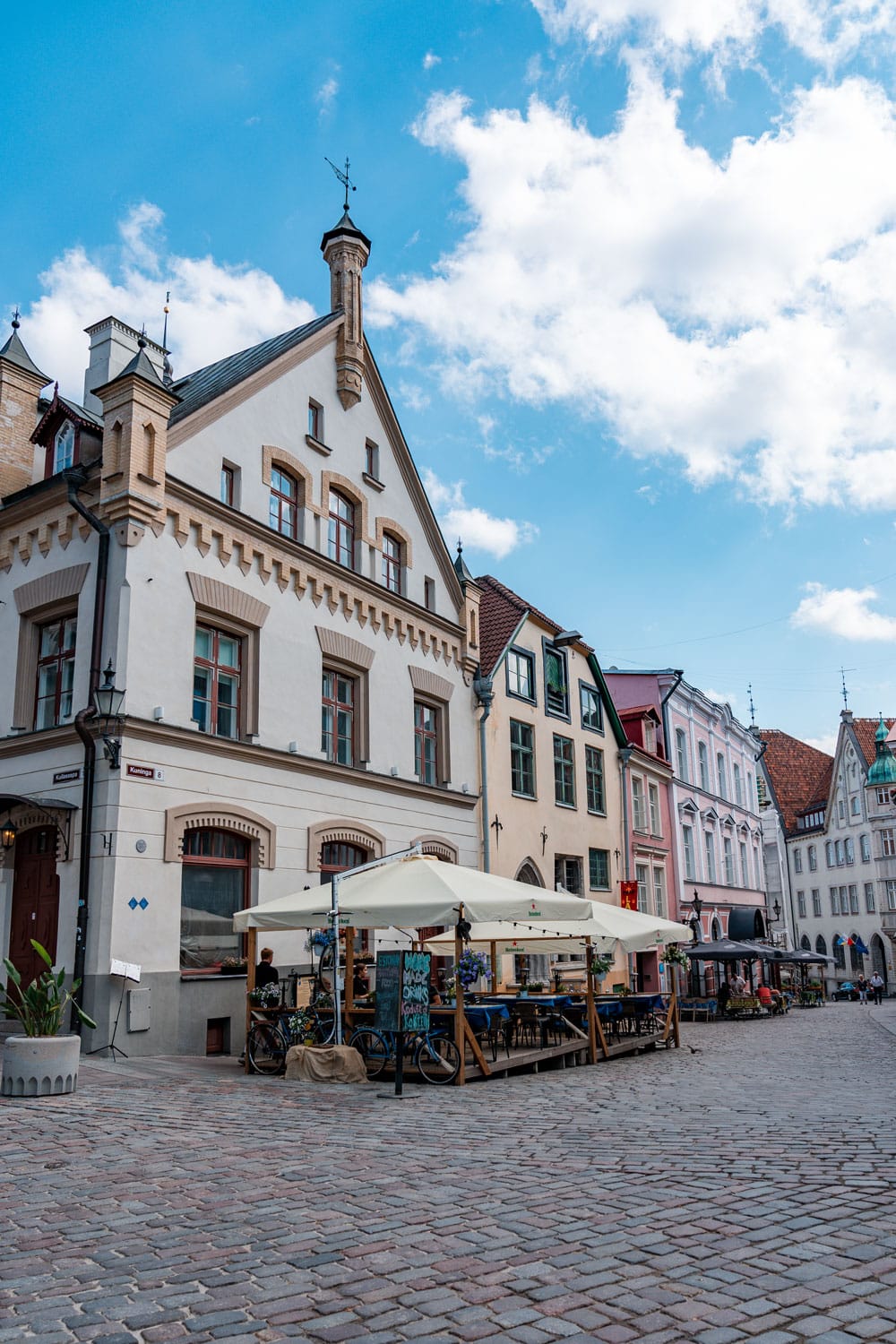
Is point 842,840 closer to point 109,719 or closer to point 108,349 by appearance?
point 108,349

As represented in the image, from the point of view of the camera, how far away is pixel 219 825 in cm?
1762

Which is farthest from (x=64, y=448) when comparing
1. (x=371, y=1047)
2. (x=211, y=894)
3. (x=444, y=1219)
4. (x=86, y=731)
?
(x=444, y=1219)

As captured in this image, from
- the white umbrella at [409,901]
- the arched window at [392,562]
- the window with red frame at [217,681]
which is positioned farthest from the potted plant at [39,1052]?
the arched window at [392,562]

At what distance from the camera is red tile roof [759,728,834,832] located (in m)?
77.1

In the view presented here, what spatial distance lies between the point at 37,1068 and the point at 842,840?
63.8 meters

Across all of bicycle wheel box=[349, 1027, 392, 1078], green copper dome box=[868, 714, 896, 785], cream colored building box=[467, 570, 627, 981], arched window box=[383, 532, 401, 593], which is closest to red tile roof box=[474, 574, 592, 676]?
cream colored building box=[467, 570, 627, 981]

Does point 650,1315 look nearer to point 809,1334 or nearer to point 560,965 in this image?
point 809,1334

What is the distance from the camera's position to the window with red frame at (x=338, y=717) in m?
21.2

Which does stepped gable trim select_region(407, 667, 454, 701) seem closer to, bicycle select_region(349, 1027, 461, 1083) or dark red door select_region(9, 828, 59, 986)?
dark red door select_region(9, 828, 59, 986)

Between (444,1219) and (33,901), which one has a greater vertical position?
(33,901)

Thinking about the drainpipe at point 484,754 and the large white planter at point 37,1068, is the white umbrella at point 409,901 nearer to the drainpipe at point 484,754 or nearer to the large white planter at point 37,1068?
the large white planter at point 37,1068

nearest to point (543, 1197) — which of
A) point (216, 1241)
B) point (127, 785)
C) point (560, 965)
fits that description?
point (216, 1241)

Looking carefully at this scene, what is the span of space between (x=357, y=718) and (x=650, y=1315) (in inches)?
687

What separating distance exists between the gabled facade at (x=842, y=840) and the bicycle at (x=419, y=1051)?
52.5 m
